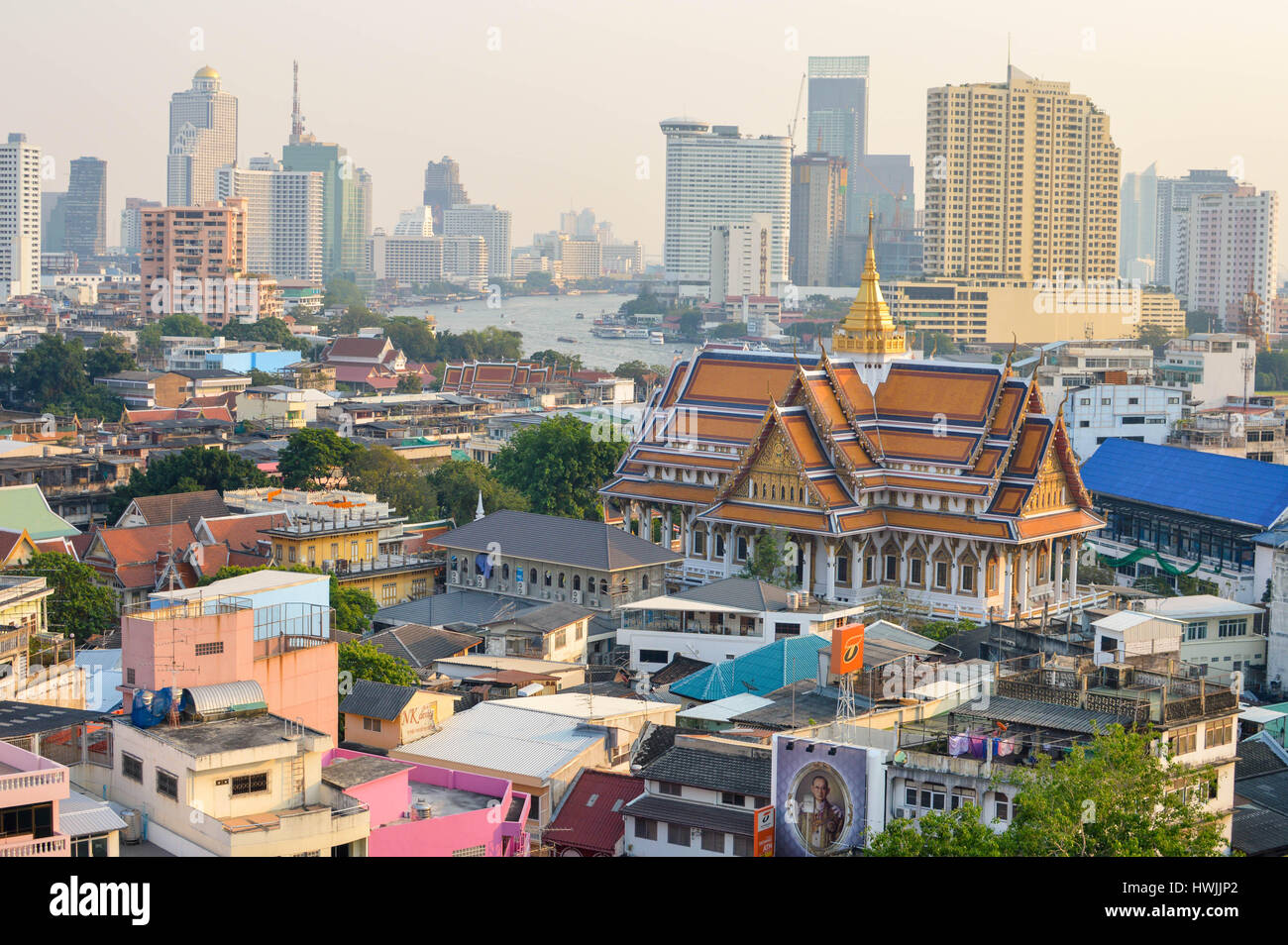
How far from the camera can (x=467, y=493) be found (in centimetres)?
5069

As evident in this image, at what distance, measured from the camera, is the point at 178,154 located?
628 ft

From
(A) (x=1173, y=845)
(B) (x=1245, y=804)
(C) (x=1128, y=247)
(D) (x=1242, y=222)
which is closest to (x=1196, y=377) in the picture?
(B) (x=1245, y=804)

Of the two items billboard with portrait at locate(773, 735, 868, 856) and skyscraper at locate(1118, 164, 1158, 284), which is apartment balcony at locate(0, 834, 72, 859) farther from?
skyscraper at locate(1118, 164, 1158, 284)

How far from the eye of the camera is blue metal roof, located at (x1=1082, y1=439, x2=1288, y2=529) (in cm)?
4575

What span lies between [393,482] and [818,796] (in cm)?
3392

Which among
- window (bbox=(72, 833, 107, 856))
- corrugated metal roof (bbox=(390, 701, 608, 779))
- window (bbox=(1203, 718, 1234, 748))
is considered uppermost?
window (bbox=(72, 833, 107, 856))

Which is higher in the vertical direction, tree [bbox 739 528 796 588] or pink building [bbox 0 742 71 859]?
pink building [bbox 0 742 71 859]

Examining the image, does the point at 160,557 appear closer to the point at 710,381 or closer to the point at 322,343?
the point at 710,381

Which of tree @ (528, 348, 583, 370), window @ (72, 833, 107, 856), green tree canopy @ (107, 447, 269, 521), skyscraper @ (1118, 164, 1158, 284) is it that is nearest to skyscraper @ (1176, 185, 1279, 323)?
skyscraper @ (1118, 164, 1158, 284)

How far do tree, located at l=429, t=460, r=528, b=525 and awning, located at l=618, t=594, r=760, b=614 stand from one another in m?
14.9

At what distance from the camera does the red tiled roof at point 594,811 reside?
21359mm

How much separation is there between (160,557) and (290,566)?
3836 millimetres

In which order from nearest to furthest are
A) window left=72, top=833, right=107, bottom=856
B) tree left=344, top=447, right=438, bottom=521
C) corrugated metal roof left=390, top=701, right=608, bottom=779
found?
window left=72, top=833, right=107, bottom=856 → corrugated metal roof left=390, top=701, right=608, bottom=779 → tree left=344, top=447, right=438, bottom=521

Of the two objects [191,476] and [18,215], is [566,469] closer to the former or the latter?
[191,476]
